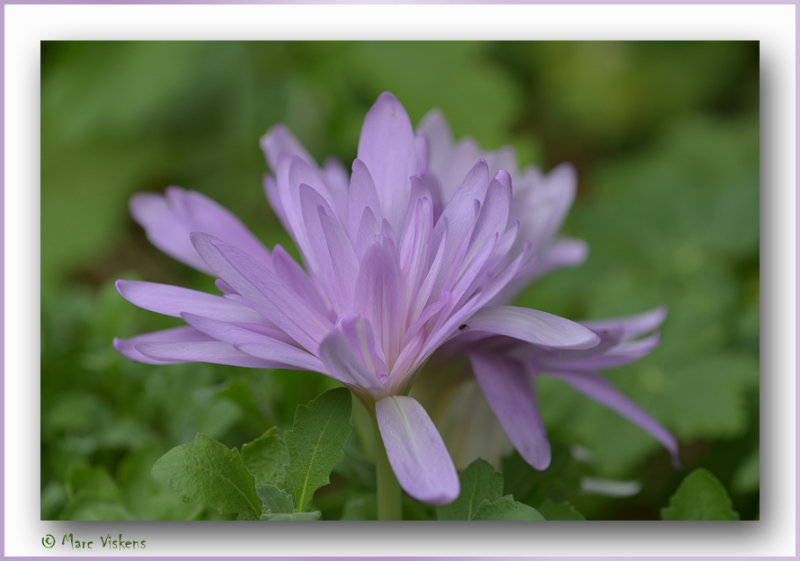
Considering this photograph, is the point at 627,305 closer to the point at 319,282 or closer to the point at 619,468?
the point at 619,468

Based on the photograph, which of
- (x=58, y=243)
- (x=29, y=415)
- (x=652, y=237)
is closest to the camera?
(x=29, y=415)

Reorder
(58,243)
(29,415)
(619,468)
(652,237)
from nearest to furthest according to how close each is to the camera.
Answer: (29,415)
(619,468)
(652,237)
(58,243)

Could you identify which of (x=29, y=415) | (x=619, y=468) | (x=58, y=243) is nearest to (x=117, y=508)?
(x=29, y=415)

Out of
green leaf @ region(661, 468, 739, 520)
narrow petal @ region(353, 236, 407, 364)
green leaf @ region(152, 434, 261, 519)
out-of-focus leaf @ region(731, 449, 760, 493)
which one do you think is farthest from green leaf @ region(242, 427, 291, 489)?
out-of-focus leaf @ region(731, 449, 760, 493)

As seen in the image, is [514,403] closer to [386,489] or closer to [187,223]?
[386,489]

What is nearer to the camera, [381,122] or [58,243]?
[381,122]

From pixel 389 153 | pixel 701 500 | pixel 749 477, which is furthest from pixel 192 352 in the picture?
pixel 749 477

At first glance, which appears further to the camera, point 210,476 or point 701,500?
point 701,500
